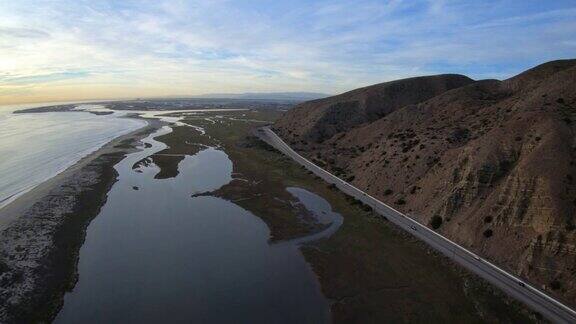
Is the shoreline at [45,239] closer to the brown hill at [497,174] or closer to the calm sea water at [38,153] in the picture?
the calm sea water at [38,153]

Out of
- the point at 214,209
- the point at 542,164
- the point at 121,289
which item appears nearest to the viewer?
the point at 121,289

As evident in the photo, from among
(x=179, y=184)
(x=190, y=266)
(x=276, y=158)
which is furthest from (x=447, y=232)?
(x=276, y=158)

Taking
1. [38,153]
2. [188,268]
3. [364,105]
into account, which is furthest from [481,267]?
[364,105]

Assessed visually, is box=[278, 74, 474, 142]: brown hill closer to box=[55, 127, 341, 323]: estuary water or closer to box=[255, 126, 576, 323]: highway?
box=[255, 126, 576, 323]: highway

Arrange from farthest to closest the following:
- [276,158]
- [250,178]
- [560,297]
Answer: [276,158], [250,178], [560,297]

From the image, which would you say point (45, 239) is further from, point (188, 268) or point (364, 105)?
point (364, 105)

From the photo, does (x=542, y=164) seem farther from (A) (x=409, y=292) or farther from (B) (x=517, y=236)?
(A) (x=409, y=292)
